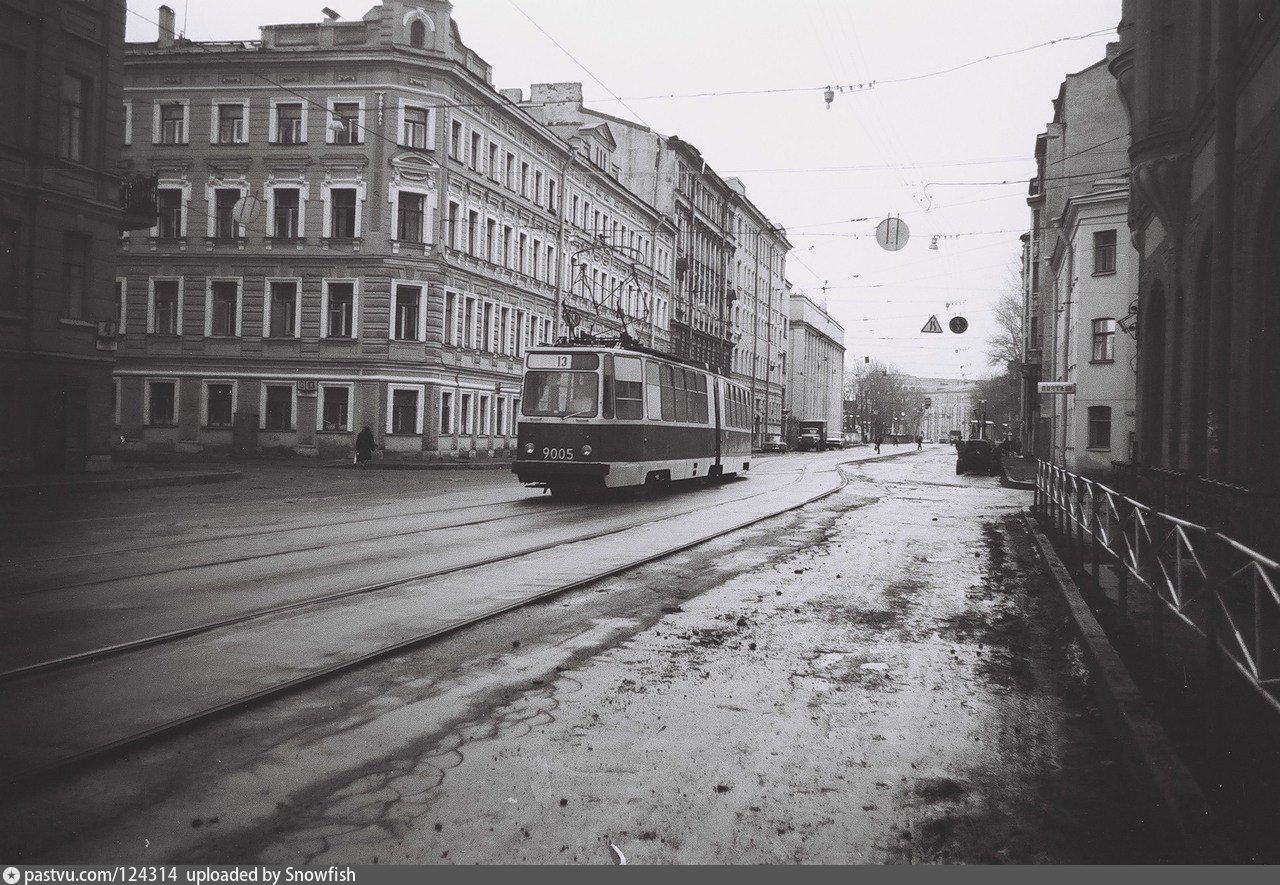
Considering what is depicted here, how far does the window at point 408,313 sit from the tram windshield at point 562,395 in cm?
2029

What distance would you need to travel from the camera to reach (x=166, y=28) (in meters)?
41.2

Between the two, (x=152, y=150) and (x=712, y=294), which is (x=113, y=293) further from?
(x=712, y=294)

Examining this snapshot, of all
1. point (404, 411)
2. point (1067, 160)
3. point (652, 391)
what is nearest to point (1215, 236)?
point (652, 391)

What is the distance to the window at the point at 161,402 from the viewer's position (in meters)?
40.3

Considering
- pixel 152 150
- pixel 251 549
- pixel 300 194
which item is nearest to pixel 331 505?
pixel 251 549

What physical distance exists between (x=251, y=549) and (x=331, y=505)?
7.16 meters

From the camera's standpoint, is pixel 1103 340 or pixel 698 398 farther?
pixel 1103 340

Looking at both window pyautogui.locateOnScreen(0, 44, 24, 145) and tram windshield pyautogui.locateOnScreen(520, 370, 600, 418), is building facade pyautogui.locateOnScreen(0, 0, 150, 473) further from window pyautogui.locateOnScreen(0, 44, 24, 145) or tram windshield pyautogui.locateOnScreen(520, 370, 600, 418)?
tram windshield pyautogui.locateOnScreen(520, 370, 600, 418)

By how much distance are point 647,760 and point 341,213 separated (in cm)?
3857

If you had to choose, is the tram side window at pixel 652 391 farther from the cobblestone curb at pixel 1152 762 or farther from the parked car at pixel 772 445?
the parked car at pixel 772 445

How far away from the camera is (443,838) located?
373 centimetres

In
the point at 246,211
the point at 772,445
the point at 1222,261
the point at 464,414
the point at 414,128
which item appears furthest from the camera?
the point at 772,445

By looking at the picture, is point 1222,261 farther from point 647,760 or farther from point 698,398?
point 698,398

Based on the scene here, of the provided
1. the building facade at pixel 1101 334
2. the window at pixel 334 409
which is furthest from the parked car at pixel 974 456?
the window at pixel 334 409
